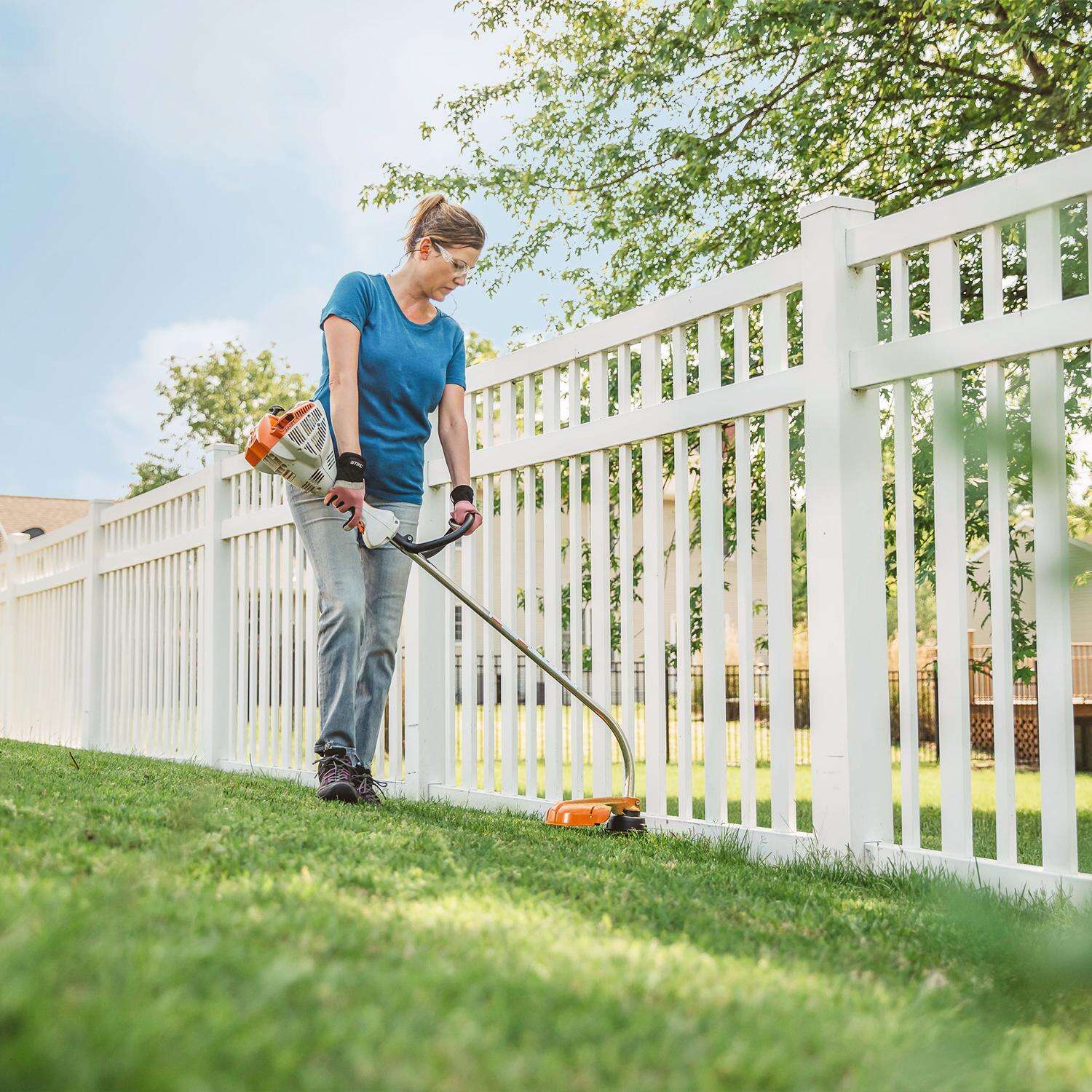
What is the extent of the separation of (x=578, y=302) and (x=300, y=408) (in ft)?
20.3

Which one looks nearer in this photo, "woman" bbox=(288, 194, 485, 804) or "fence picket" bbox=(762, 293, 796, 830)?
"fence picket" bbox=(762, 293, 796, 830)

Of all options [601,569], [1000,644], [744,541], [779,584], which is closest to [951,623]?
[1000,644]

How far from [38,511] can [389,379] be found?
28993 millimetres

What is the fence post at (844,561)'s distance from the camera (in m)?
3.06

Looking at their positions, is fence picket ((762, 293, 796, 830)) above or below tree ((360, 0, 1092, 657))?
below

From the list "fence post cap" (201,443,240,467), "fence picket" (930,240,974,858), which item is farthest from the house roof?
"fence picket" (930,240,974,858)

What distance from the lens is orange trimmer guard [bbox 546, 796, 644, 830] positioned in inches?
136

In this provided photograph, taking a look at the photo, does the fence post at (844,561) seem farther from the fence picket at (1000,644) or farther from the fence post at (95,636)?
the fence post at (95,636)

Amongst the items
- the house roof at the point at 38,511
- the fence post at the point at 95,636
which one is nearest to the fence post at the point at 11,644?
the fence post at the point at 95,636

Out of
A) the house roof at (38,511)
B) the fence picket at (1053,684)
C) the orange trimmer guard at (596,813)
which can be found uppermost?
the house roof at (38,511)

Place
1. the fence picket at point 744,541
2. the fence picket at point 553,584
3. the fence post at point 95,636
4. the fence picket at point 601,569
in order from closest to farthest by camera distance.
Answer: the fence picket at point 744,541
the fence picket at point 601,569
the fence picket at point 553,584
the fence post at point 95,636

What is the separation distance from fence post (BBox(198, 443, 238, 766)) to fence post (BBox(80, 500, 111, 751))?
6.96 feet

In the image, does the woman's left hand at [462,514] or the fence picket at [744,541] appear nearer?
the fence picket at [744,541]

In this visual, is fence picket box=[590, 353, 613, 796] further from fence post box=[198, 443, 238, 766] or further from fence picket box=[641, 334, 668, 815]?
fence post box=[198, 443, 238, 766]
